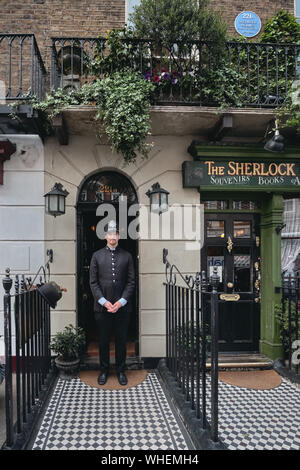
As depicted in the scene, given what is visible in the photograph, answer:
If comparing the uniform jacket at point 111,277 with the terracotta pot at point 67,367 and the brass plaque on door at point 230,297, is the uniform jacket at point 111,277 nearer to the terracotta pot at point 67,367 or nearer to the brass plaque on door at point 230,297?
the terracotta pot at point 67,367

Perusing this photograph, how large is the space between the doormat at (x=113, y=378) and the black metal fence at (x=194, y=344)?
0.51m

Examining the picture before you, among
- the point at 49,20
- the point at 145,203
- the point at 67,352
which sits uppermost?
the point at 49,20

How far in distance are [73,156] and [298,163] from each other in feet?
12.5

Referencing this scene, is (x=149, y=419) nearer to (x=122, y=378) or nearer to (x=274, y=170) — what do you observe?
(x=122, y=378)

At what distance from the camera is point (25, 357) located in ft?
12.0

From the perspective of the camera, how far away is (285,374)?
16.8ft

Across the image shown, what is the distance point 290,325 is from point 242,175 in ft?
8.28

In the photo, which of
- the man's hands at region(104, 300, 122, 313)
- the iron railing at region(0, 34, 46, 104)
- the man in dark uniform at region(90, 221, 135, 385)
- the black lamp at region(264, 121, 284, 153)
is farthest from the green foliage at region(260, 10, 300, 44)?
the man's hands at region(104, 300, 122, 313)

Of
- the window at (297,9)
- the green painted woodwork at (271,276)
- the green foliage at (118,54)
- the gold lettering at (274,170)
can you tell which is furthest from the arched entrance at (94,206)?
the window at (297,9)

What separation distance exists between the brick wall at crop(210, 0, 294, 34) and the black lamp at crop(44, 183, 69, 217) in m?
4.42

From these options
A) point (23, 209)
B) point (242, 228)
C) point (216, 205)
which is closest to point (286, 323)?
point (242, 228)

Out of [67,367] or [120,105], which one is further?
[67,367]

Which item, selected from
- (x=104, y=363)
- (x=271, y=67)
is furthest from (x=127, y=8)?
(x=104, y=363)

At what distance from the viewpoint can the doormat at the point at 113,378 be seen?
4.70 m
